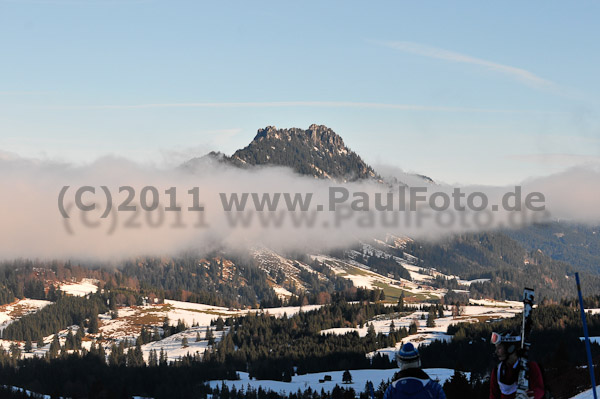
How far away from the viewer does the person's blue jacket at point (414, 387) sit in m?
18.3

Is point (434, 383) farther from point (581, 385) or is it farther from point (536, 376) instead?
point (581, 385)

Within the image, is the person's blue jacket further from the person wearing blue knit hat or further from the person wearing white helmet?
the person wearing white helmet

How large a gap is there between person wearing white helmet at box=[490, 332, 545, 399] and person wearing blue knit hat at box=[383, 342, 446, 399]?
3375 millimetres

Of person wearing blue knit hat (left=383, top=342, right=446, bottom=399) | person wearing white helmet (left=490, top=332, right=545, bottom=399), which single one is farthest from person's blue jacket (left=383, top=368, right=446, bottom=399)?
person wearing white helmet (left=490, top=332, right=545, bottom=399)

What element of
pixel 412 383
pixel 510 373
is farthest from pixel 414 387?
pixel 510 373

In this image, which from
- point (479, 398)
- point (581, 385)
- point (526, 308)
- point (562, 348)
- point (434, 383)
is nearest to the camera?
point (434, 383)

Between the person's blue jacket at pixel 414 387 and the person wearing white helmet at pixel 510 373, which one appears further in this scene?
the person wearing white helmet at pixel 510 373

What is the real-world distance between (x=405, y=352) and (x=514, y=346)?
13.2 feet

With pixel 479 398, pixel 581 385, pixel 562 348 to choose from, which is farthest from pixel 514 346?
pixel 562 348

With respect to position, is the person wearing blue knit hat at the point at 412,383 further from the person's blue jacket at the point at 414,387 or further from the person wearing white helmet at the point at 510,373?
the person wearing white helmet at the point at 510,373

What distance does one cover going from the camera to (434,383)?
18.5 m

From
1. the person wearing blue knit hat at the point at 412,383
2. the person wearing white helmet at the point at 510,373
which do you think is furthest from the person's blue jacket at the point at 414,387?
the person wearing white helmet at the point at 510,373

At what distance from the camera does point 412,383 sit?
1852 cm

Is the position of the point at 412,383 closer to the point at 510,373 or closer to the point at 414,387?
the point at 414,387
